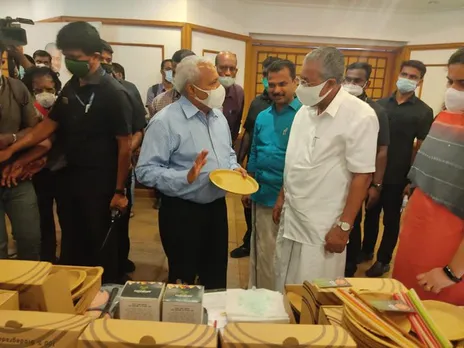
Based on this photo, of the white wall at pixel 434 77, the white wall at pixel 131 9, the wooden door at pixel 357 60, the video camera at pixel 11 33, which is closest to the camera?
the video camera at pixel 11 33

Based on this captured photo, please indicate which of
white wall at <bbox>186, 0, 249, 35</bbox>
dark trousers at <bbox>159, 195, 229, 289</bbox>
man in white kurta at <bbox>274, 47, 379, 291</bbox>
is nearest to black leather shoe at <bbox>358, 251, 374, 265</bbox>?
man in white kurta at <bbox>274, 47, 379, 291</bbox>

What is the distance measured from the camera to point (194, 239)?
1.89m

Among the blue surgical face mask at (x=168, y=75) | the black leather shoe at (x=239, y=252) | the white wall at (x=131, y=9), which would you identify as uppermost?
the white wall at (x=131, y=9)

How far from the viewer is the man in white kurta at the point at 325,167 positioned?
1.62 m

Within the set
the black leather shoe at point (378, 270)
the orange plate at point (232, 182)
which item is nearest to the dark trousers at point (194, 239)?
the orange plate at point (232, 182)

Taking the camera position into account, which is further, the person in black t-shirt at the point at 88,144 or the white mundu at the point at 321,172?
the person in black t-shirt at the point at 88,144

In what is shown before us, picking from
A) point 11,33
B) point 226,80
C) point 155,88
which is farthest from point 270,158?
point 155,88

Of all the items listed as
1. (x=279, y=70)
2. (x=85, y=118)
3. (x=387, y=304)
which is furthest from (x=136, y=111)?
(x=387, y=304)

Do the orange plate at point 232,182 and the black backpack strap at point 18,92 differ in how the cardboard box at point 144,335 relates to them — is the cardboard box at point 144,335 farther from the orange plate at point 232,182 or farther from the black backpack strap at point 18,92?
the black backpack strap at point 18,92

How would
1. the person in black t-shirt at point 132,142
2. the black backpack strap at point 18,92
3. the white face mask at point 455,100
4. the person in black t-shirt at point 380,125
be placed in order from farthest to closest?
the person in black t-shirt at point 380,125 < the person in black t-shirt at point 132,142 < the black backpack strap at point 18,92 < the white face mask at point 455,100

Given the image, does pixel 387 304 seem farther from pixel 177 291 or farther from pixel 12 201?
pixel 12 201

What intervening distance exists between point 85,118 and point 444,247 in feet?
5.42

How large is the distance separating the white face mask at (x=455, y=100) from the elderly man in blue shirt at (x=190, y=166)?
96 centimetres

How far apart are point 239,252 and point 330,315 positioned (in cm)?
218
